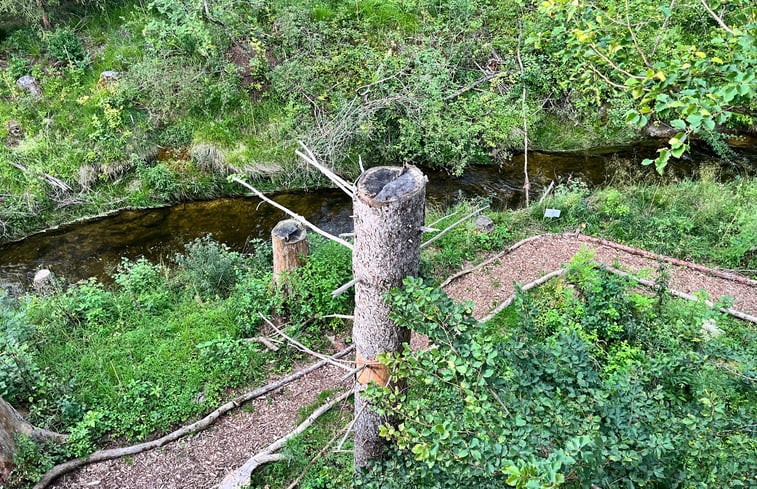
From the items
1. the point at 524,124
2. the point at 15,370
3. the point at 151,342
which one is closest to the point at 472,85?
the point at 524,124

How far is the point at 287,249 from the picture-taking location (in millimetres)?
6684

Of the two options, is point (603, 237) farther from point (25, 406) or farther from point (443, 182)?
point (25, 406)

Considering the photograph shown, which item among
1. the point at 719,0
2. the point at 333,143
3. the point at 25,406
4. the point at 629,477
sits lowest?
the point at 25,406

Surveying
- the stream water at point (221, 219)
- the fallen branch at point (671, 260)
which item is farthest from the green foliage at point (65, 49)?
the fallen branch at point (671, 260)

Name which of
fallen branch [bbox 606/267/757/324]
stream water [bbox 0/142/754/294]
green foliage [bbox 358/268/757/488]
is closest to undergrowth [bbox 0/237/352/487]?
stream water [bbox 0/142/754/294]

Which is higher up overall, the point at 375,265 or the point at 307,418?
the point at 375,265

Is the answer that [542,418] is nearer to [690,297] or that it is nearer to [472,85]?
[690,297]

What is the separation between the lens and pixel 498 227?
27.9 ft

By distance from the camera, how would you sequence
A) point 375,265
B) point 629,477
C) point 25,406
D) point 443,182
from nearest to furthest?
1. point 629,477
2. point 375,265
3. point 25,406
4. point 443,182

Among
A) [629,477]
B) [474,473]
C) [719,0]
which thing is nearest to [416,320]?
[474,473]

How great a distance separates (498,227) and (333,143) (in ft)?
13.2

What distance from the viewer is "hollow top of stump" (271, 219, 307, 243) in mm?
6715

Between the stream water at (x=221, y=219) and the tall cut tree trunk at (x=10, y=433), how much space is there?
160 inches

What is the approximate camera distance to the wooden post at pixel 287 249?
6688mm
